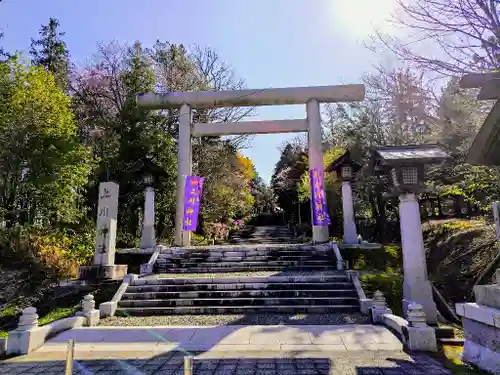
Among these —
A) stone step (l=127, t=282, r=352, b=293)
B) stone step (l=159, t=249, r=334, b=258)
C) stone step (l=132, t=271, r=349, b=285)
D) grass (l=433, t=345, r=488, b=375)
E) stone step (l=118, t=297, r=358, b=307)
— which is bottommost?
grass (l=433, t=345, r=488, b=375)

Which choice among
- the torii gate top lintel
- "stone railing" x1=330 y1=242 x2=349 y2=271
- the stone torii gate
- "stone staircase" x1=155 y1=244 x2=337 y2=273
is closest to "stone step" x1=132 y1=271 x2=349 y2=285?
"stone railing" x1=330 y1=242 x2=349 y2=271

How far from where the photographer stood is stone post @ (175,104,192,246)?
13.0 m

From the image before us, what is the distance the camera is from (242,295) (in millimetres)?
7832

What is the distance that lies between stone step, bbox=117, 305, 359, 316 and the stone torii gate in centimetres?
567

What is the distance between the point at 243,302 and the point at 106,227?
4387 millimetres

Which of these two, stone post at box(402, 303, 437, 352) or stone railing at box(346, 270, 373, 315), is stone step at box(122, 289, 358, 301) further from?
stone post at box(402, 303, 437, 352)

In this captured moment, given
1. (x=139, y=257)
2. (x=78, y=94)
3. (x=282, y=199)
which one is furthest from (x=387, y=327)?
(x=282, y=199)

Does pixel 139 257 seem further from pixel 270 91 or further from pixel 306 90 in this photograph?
pixel 306 90

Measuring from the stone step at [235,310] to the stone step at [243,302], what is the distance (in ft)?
0.53

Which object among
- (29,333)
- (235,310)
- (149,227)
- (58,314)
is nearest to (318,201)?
(149,227)

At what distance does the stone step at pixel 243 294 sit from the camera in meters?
7.70

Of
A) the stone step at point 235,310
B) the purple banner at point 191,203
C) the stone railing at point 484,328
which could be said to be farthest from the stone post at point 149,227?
the stone railing at point 484,328

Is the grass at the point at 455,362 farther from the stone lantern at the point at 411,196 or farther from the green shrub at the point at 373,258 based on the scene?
the green shrub at the point at 373,258

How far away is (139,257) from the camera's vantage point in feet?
36.1
